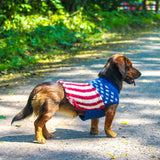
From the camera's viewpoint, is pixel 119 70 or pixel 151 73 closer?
pixel 119 70

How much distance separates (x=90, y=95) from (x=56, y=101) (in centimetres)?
51

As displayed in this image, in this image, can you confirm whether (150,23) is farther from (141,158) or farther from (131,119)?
(141,158)

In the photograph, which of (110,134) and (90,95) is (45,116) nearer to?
(90,95)

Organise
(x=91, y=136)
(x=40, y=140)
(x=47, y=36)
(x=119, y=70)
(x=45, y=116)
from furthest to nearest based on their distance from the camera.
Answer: (x=47, y=36) → (x=91, y=136) → (x=119, y=70) → (x=40, y=140) → (x=45, y=116)

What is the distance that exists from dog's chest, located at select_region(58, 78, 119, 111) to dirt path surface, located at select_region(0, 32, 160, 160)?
1.88 feet

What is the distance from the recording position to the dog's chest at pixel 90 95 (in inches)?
160

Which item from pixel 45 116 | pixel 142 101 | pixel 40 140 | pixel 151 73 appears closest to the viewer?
pixel 45 116

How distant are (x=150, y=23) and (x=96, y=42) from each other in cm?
796

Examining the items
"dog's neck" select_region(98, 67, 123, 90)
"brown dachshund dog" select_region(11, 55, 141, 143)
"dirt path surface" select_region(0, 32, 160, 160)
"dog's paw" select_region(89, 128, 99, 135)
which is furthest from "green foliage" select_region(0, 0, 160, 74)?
A: "dog's neck" select_region(98, 67, 123, 90)

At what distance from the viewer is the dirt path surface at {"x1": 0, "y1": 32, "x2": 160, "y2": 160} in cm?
377

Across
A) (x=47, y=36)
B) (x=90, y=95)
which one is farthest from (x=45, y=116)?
(x=47, y=36)

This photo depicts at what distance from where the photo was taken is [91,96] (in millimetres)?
4098

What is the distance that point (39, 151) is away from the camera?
12.6 feet

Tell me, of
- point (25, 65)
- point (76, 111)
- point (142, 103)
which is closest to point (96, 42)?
point (25, 65)
